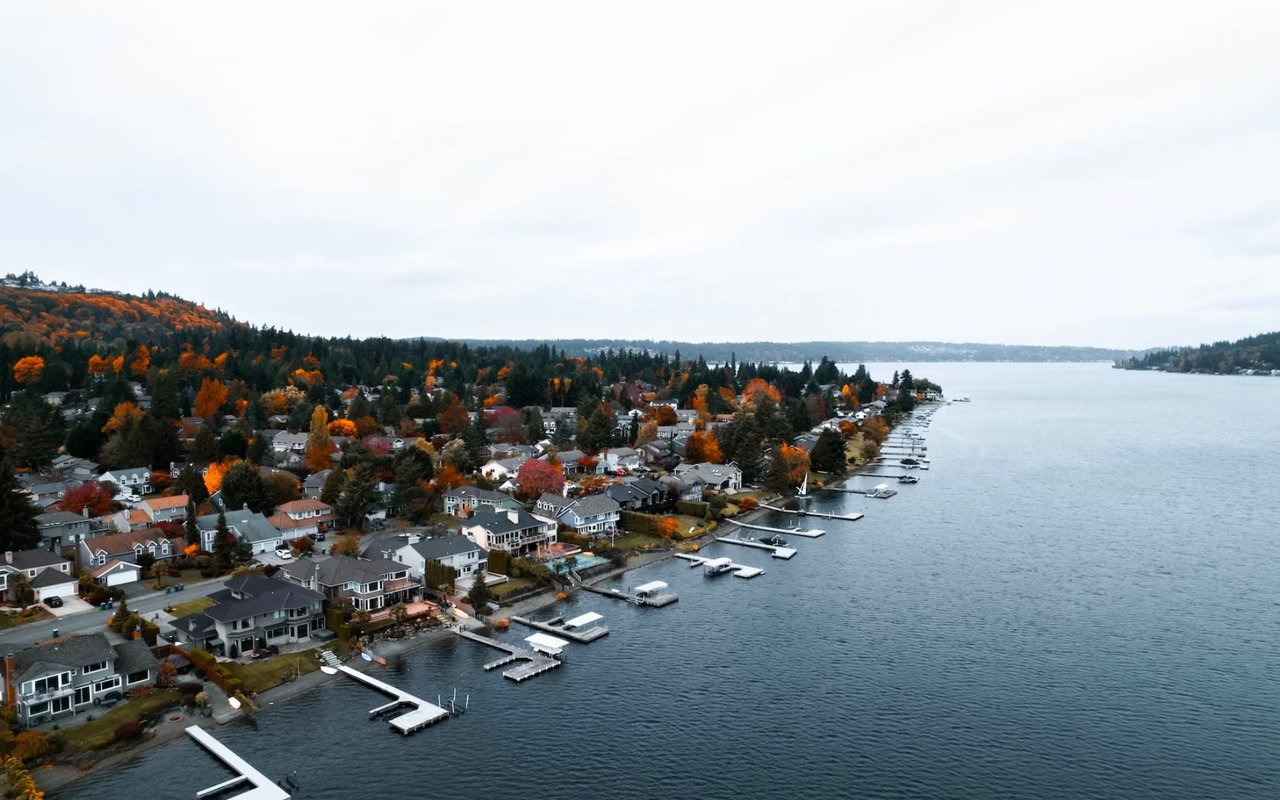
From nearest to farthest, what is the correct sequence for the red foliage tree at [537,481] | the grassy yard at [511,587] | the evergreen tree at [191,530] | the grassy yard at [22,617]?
the grassy yard at [22,617] < the grassy yard at [511,587] < the evergreen tree at [191,530] < the red foliage tree at [537,481]

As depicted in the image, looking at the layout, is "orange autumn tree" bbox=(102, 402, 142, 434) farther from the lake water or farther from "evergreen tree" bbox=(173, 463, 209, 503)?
the lake water

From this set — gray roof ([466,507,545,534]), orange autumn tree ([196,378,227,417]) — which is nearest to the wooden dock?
gray roof ([466,507,545,534])

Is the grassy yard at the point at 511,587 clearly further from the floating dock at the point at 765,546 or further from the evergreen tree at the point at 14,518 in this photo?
the evergreen tree at the point at 14,518

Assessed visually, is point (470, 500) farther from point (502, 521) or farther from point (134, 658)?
point (134, 658)

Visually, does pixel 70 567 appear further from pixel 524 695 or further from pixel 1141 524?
pixel 1141 524

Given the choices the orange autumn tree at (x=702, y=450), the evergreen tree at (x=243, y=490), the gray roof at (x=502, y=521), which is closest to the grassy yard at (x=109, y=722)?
the gray roof at (x=502, y=521)

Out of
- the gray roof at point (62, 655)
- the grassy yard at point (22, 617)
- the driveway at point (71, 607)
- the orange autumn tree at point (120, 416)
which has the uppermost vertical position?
the orange autumn tree at point (120, 416)
